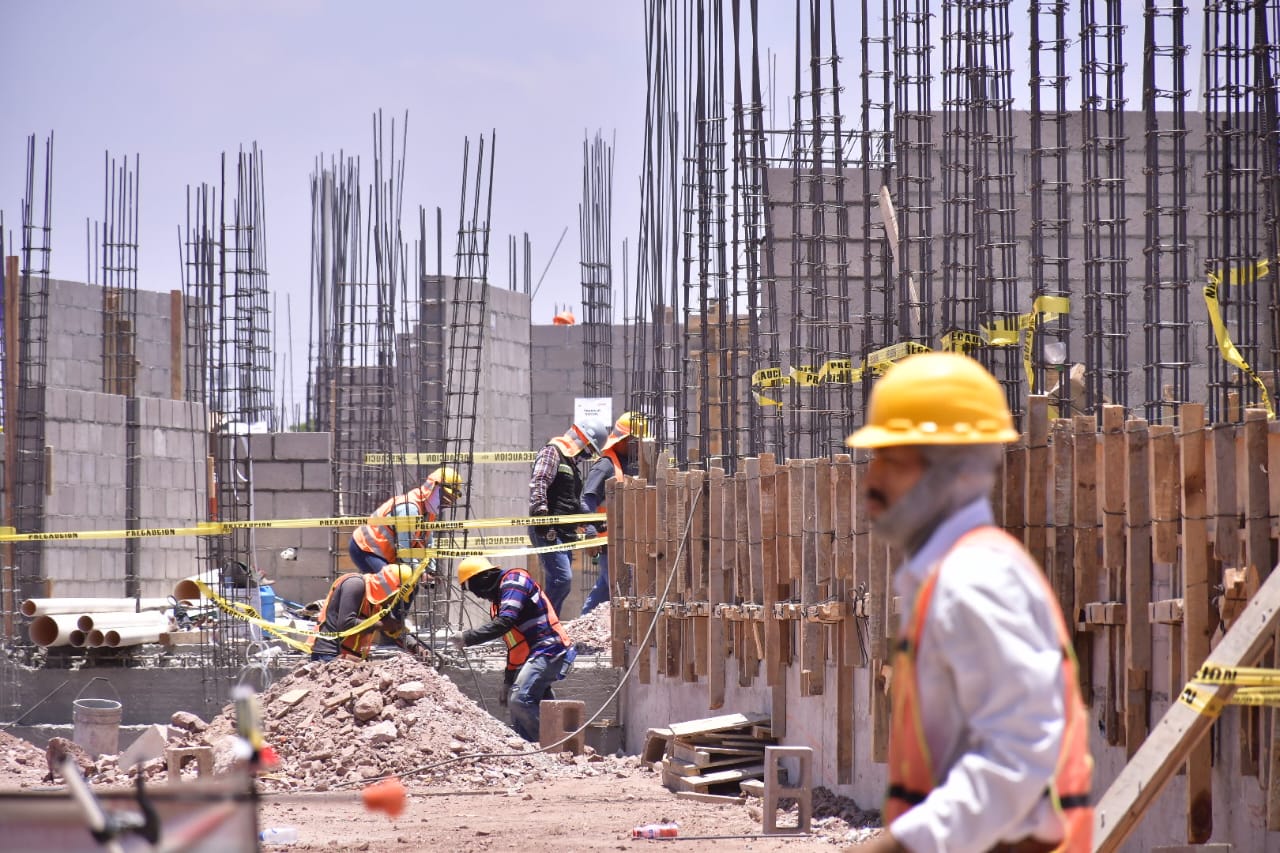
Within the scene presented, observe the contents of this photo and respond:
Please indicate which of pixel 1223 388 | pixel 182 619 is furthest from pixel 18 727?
pixel 1223 388

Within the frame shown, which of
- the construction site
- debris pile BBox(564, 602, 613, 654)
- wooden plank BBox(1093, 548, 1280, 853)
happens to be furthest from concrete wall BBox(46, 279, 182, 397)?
wooden plank BBox(1093, 548, 1280, 853)

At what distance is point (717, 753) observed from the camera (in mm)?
10125

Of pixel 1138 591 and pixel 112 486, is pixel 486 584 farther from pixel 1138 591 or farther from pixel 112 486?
pixel 1138 591

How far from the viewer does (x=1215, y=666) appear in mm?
5344

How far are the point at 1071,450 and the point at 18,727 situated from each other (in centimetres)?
978

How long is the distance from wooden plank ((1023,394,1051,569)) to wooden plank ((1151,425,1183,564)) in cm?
84

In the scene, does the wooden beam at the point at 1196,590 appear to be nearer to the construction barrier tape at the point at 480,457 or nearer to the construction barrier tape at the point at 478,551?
the construction barrier tape at the point at 478,551

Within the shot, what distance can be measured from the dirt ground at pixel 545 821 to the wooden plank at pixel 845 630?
0.42 meters

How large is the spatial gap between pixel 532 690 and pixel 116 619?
4.37 meters

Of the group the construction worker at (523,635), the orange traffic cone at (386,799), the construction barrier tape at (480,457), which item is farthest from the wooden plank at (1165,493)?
the construction barrier tape at (480,457)

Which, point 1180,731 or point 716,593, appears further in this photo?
point 716,593

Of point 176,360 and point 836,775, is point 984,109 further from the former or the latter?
point 176,360

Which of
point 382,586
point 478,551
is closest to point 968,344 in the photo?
point 382,586

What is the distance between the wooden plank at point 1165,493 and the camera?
20.7ft
